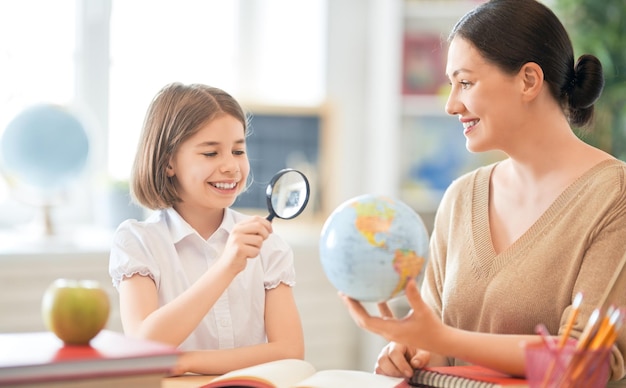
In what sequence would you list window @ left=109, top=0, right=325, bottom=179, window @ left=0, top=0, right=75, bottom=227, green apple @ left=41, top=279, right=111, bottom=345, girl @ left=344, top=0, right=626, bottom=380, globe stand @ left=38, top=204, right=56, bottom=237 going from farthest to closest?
window @ left=109, top=0, right=325, bottom=179
window @ left=0, top=0, right=75, bottom=227
globe stand @ left=38, top=204, right=56, bottom=237
girl @ left=344, top=0, right=626, bottom=380
green apple @ left=41, top=279, right=111, bottom=345

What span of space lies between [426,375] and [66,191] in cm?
263

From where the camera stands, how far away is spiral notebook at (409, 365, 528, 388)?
161cm

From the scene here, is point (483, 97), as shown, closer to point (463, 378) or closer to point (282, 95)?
point (463, 378)

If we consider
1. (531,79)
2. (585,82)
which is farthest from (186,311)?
(585,82)

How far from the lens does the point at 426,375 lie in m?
1.70

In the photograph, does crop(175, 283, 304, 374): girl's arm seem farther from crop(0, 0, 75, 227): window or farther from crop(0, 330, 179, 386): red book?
crop(0, 0, 75, 227): window

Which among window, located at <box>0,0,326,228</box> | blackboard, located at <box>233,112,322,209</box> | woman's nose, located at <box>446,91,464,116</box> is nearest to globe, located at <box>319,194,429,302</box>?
woman's nose, located at <box>446,91,464,116</box>

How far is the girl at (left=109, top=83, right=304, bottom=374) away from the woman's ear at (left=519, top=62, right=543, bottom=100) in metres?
0.64

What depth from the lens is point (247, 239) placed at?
1720 mm

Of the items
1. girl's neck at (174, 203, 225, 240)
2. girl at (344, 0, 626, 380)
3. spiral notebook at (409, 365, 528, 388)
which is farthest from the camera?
girl's neck at (174, 203, 225, 240)

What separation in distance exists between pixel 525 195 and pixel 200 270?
76 cm

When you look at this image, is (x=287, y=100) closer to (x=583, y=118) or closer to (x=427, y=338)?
(x=583, y=118)

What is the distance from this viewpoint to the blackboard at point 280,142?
4.36 m

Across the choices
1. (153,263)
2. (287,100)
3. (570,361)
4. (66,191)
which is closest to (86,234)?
(66,191)
